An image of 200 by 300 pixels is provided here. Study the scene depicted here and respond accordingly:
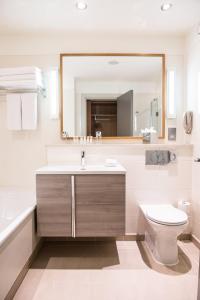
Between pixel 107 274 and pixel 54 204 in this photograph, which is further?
pixel 54 204

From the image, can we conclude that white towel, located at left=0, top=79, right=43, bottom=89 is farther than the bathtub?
Yes

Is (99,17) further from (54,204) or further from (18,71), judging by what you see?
(54,204)

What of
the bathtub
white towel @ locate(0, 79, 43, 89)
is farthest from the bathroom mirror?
the bathtub

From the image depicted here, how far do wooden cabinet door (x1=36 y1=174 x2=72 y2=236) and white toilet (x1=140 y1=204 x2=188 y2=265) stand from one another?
76cm

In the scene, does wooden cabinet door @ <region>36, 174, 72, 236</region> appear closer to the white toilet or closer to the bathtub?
the bathtub

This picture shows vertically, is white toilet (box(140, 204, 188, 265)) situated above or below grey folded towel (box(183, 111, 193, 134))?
below

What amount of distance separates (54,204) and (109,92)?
1.40 m

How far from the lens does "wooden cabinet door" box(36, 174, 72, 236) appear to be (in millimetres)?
1892

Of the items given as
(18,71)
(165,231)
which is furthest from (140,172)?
(18,71)

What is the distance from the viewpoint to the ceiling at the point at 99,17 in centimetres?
190

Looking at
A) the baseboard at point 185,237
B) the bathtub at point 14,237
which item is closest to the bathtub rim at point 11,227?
the bathtub at point 14,237

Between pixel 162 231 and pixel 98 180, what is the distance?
28.3 inches

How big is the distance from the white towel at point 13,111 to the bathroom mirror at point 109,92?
488 mm

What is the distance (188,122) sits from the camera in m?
2.30
